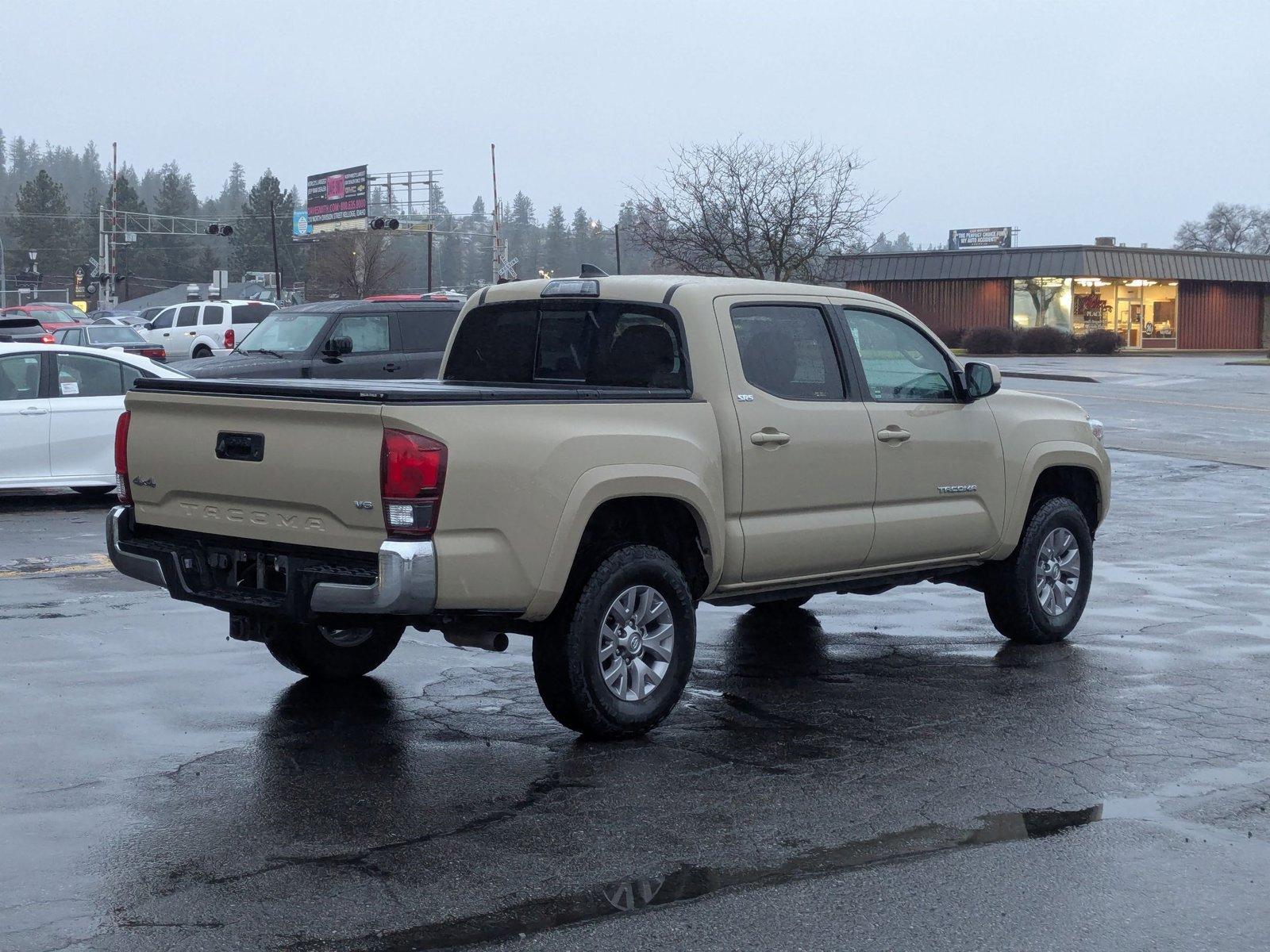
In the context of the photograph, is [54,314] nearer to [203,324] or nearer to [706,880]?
[203,324]

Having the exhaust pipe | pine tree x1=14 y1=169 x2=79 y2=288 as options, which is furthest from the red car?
pine tree x1=14 y1=169 x2=79 y2=288

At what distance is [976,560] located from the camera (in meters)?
8.41

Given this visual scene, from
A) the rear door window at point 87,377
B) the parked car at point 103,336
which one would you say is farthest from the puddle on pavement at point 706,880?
the parked car at point 103,336

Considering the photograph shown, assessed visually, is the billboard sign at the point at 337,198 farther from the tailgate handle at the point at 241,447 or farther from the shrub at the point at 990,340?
the tailgate handle at the point at 241,447

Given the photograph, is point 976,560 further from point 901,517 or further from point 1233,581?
point 1233,581

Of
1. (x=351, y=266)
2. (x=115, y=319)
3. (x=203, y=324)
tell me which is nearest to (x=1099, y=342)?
(x=203, y=324)

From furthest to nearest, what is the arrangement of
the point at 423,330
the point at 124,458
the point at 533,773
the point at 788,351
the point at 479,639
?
the point at 423,330, the point at 788,351, the point at 124,458, the point at 479,639, the point at 533,773

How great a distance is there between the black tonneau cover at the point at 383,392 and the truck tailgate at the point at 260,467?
0.04 metres

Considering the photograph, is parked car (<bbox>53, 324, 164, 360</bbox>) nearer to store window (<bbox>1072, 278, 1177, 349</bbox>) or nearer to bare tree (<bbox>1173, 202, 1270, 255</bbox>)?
store window (<bbox>1072, 278, 1177, 349</bbox>)

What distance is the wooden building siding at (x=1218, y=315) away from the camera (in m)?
71.2

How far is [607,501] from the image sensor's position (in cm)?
641

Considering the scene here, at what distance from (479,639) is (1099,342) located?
195ft

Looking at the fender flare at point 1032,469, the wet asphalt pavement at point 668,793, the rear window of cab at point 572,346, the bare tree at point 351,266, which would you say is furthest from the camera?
the bare tree at point 351,266

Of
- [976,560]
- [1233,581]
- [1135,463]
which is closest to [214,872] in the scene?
[976,560]
